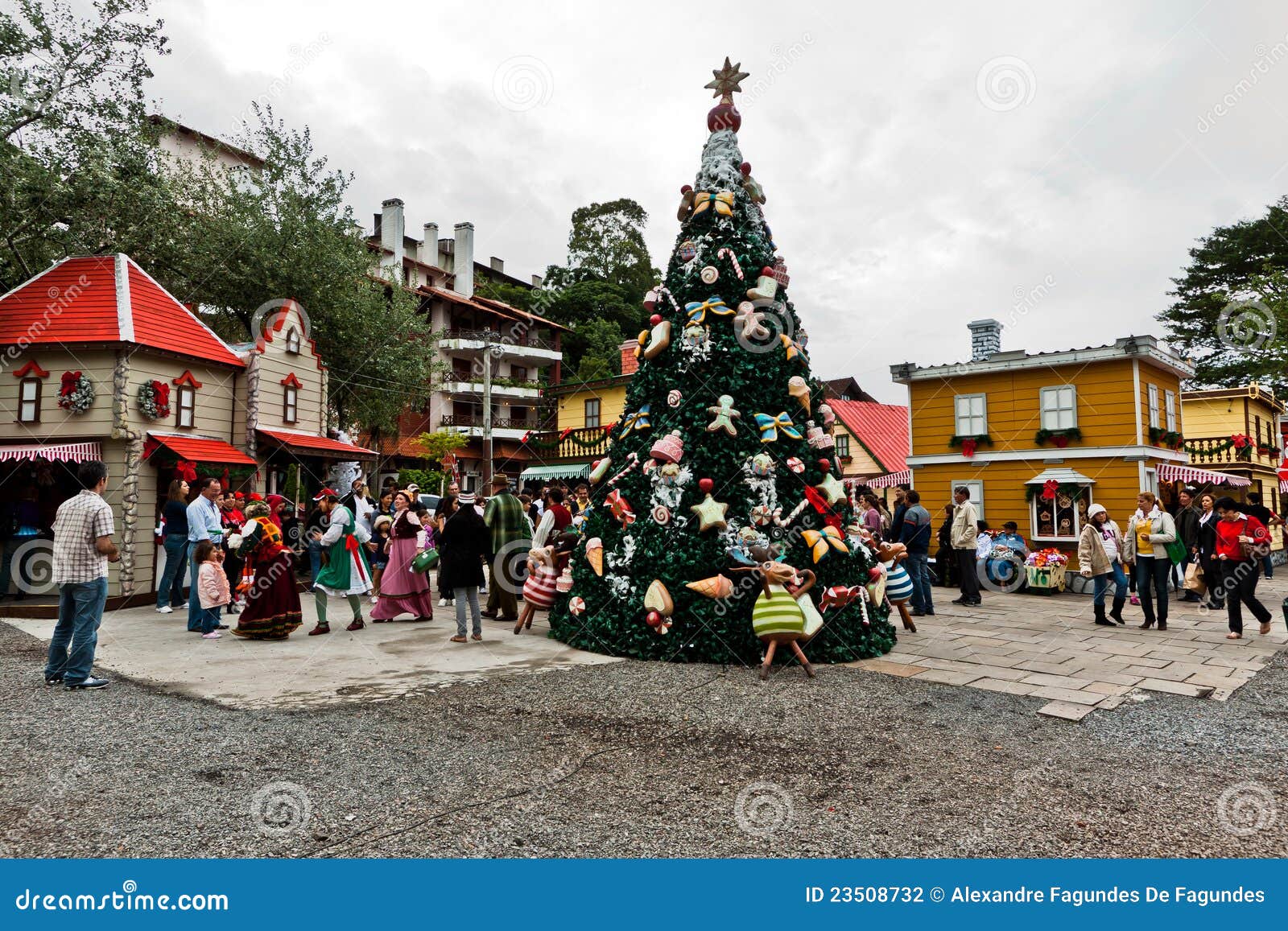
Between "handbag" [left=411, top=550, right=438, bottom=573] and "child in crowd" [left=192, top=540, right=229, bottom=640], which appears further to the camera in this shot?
"handbag" [left=411, top=550, right=438, bottom=573]

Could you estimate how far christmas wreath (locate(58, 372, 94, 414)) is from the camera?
11938mm

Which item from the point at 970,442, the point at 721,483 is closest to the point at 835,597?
the point at 721,483

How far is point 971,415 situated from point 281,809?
58.5ft

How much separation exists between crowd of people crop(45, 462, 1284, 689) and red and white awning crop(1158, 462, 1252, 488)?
3796 millimetres

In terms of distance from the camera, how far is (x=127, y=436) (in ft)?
39.5

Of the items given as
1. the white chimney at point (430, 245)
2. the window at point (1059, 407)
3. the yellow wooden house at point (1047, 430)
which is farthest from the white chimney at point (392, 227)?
the window at point (1059, 407)

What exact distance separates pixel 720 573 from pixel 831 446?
6.88 feet

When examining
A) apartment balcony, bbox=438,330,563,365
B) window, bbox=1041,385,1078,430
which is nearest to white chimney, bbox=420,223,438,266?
apartment balcony, bbox=438,330,563,365

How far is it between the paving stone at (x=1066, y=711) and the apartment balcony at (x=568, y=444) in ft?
70.1

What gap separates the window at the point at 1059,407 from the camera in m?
17.0

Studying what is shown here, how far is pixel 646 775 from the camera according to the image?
4.30m

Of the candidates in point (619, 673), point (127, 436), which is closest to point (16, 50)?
point (127, 436)

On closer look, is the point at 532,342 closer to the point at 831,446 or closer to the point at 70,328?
the point at 70,328

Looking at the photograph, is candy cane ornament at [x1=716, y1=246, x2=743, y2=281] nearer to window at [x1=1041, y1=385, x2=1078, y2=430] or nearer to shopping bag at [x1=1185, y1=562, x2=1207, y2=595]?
shopping bag at [x1=1185, y1=562, x2=1207, y2=595]
